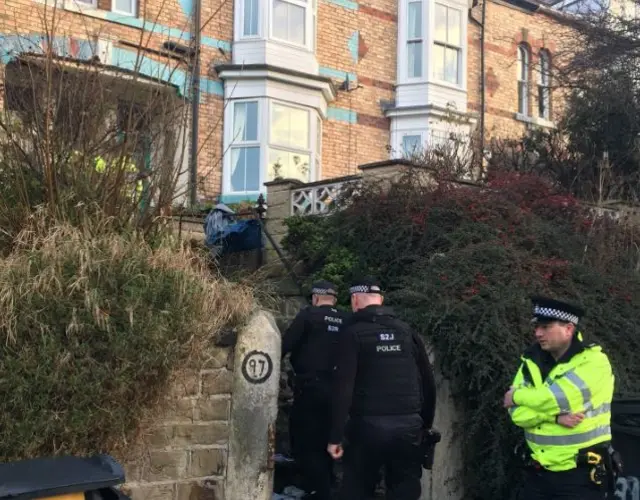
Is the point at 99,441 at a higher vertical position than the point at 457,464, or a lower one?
higher

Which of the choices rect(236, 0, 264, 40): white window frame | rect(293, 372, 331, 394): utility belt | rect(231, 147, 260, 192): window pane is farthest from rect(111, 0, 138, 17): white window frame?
rect(293, 372, 331, 394): utility belt

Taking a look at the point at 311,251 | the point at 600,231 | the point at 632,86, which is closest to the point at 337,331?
the point at 311,251

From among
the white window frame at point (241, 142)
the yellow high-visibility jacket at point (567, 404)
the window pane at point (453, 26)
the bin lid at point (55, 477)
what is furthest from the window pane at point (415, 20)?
the bin lid at point (55, 477)

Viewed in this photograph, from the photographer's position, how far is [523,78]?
19156mm

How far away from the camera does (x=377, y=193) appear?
8586mm

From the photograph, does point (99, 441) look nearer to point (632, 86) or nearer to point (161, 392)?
point (161, 392)

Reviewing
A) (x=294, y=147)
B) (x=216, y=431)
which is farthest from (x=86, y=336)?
(x=294, y=147)

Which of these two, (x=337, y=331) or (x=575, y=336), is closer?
(x=575, y=336)

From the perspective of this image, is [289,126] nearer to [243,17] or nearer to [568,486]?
[243,17]

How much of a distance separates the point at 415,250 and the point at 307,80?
7.91 m

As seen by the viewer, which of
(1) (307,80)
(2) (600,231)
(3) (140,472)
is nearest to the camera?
(3) (140,472)

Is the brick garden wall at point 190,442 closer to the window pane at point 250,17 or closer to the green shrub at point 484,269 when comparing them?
the green shrub at point 484,269

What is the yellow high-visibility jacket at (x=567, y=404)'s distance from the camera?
384 cm

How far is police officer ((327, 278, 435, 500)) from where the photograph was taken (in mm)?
4703
